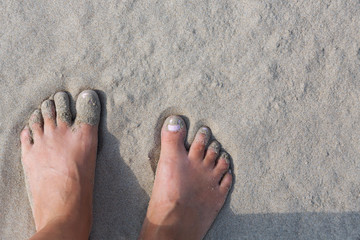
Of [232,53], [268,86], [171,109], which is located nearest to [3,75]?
[171,109]

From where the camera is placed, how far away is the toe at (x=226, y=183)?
1.71 meters

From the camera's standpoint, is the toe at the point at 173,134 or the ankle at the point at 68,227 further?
the toe at the point at 173,134

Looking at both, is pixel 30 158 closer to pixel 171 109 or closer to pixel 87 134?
pixel 87 134

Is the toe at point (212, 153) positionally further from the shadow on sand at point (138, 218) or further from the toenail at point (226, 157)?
the shadow on sand at point (138, 218)

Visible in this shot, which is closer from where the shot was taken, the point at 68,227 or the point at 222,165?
the point at 68,227

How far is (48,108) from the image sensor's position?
171cm

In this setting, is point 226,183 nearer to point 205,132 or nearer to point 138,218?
point 205,132

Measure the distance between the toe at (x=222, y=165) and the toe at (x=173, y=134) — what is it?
22 cm

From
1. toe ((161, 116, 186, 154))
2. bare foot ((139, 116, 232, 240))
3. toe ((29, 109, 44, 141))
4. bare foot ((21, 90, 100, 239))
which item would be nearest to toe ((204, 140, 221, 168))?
bare foot ((139, 116, 232, 240))

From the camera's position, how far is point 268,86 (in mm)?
1660

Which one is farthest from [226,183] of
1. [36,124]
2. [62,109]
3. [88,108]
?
[36,124]

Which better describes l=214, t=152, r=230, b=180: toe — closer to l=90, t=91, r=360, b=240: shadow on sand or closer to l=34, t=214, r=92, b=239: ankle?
l=90, t=91, r=360, b=240: shadow on sand

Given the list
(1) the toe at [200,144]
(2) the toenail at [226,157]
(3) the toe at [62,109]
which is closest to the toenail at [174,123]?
(1) the toe at [200,144]

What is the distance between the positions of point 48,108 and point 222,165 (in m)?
0.95
